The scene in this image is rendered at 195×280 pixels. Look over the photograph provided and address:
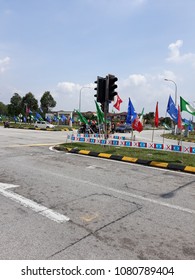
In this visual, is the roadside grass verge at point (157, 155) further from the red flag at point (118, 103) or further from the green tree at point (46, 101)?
the green tree at point (46, 101)

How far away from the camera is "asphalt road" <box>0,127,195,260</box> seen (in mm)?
3396

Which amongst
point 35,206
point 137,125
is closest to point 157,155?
point 137,125

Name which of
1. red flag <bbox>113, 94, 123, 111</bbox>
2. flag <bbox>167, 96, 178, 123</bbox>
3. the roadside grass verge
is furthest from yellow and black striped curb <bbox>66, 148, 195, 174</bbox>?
red flag <bbox>113, 94, 123, 111</bbox>

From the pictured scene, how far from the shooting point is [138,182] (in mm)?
7031

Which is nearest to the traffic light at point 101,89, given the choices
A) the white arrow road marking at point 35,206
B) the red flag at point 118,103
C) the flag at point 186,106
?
the flag at point 186,106

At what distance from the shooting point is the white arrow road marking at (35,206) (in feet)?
14.4

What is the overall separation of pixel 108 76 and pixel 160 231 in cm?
945

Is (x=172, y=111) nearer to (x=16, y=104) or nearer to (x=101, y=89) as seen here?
(x=101, y=89)

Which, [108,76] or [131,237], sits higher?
[108,76]

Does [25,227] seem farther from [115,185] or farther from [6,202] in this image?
[115,185]
